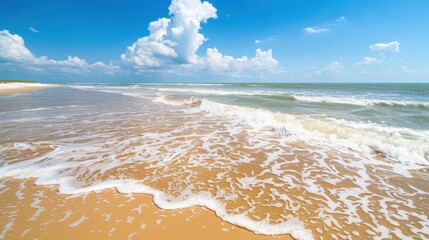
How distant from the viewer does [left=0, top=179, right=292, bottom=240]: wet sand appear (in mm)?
2889

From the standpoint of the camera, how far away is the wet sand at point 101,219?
9.48ft

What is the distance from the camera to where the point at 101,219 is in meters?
3.18

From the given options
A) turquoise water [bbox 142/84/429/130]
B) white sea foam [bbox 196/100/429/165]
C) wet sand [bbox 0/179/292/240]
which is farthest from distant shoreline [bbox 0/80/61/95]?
white sea foam [bbox 196/100/429/165]

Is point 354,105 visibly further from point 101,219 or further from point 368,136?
point 101,219

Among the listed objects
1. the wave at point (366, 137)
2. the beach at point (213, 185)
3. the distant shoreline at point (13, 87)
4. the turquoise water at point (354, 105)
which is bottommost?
the beach at point (213, 185)

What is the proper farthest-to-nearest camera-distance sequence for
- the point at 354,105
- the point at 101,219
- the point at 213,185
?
1. the point at 354,105
2. the point at 213,185
3. the point at 101,219

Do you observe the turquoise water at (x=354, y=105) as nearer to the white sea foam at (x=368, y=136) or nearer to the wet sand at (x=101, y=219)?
the white sea foam at (x=368, y=136)

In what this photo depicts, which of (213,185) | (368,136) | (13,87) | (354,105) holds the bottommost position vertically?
(213,185)

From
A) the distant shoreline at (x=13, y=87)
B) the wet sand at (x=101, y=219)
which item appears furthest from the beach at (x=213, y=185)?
the distant shoreline at (x=13, y=87)

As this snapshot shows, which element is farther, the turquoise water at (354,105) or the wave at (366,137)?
the turquoise water at (354,105)

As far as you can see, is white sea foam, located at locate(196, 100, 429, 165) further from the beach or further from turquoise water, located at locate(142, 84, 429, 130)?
turquoise water, located at locate(142, 84, 429, 130)

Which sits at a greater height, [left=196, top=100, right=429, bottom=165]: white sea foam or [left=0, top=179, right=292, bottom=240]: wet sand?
[left=196, top=100, right=429, bottom=165]: white sea foam

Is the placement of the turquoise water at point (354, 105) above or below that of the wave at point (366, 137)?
above

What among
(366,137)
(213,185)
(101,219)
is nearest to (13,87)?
(101,219)
